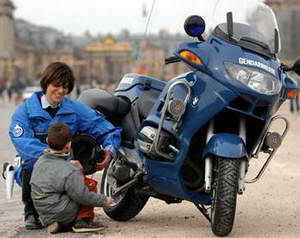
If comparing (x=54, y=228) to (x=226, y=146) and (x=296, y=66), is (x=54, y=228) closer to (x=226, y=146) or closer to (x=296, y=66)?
(x=226, y=146)

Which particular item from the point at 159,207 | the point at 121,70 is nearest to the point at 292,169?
the point at 159,207

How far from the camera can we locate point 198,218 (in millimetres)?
6531

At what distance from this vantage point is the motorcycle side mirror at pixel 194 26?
5441 millimetres

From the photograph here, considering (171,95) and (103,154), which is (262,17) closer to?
(171,95)

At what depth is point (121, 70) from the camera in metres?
129

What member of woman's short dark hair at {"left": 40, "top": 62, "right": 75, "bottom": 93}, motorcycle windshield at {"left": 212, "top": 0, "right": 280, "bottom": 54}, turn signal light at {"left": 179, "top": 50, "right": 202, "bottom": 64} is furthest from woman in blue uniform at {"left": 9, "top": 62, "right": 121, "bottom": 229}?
motorcycle windshield at {"left": 212, "top": 0, "right": 280, "bottom": 54}

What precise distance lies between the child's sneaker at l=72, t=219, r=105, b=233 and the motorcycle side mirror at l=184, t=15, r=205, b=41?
150 centimetres

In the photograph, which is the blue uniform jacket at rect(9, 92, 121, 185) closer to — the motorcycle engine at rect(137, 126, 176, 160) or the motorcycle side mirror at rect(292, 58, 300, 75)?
the motorcycle engine at rect(137, 126, 176, 160)

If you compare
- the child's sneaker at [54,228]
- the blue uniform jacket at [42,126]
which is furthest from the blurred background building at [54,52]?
the child's sneaker at [54,228]

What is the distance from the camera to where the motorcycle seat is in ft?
20.9

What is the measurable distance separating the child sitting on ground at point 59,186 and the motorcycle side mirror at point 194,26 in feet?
3.40

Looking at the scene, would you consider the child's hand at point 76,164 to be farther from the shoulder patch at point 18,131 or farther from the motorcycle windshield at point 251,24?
the motorcycle windshield at point 251,24

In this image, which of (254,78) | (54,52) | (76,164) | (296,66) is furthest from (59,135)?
(54,52)

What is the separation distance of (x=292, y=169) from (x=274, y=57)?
5.21 m
